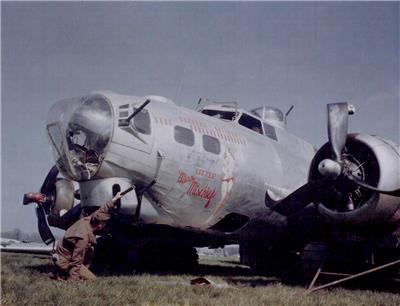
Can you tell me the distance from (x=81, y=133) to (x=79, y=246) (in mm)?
2044

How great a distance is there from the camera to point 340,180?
834 cm

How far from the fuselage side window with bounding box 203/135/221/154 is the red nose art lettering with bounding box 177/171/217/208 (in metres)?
0.76

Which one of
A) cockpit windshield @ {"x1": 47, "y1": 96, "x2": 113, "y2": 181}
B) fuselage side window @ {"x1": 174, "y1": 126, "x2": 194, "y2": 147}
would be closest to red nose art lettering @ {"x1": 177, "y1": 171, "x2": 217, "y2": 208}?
fuselage side window @ {"x1": 174, "y1": 126, "x2": 194, "y2": 147}

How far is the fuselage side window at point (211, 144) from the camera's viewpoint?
8906mm

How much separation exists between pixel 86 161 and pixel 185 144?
1.92 m

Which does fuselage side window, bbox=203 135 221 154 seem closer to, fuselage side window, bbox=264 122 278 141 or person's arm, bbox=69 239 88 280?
fuselage side window, bbox=264 122 278 141

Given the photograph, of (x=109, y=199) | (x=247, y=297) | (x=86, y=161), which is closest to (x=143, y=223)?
(x=109, y=199)

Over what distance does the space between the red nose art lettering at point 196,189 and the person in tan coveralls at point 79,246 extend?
1.32m

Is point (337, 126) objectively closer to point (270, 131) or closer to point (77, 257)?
point (270, 131)

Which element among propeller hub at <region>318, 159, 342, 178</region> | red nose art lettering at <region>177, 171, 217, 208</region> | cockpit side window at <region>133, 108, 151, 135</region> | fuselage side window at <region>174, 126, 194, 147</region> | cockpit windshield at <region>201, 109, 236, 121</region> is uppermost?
cockpit windshield at <region>201, 109, 236, 121</region>

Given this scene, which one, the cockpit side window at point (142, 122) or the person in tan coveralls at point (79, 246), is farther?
the cockpit side window at point (142, 122)

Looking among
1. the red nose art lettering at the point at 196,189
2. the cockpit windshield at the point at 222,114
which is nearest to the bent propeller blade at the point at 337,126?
the red nose art lettering at the point at 196,189

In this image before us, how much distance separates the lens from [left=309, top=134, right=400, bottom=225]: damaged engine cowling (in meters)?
8.06

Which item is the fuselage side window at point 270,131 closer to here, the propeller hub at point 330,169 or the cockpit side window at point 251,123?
the cockpit side window at point 251,123
